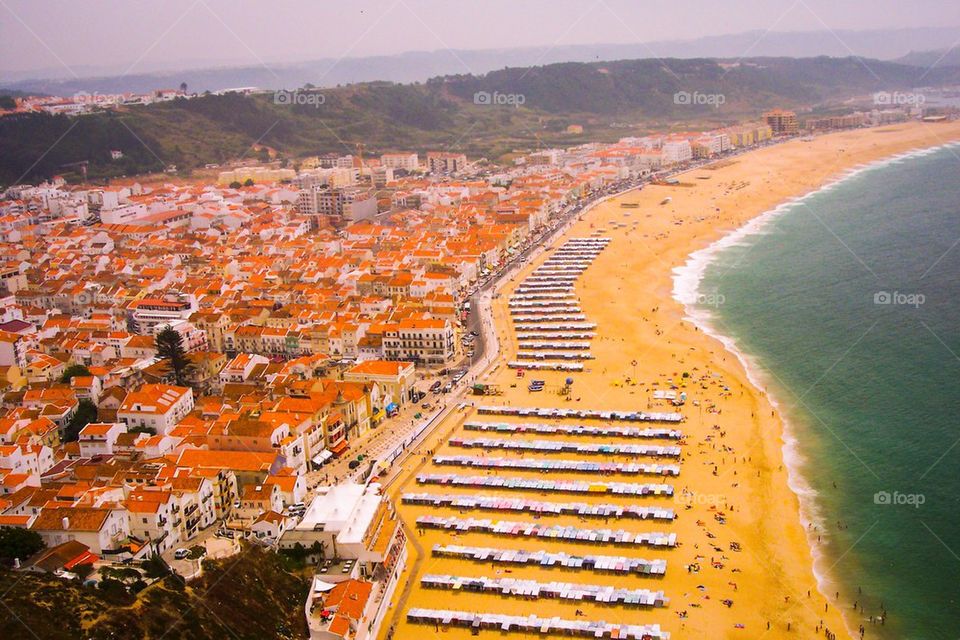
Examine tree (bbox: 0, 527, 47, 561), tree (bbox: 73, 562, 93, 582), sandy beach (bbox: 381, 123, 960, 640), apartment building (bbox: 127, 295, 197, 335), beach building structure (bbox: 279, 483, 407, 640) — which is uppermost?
apartment building (bbox: 127, 295, 197, 335)

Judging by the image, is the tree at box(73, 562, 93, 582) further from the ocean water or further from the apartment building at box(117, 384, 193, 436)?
the ocean water

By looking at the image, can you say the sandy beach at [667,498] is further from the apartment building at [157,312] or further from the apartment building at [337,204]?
the apartment building at [337,204]

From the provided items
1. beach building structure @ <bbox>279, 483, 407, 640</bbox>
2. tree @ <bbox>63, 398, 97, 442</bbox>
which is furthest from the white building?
beach building structure @ <bbox>279, 483, 407, 640</bbox>

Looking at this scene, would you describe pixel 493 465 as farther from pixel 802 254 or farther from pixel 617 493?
pixel 802 254

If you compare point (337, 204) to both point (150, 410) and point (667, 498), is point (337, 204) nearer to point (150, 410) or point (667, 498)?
point (150, 410)

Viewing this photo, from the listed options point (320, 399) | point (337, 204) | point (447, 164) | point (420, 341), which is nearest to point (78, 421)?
point (320, 399)

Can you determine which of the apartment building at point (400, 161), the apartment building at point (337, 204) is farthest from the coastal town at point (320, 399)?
the apartment building at point (400, 161)
